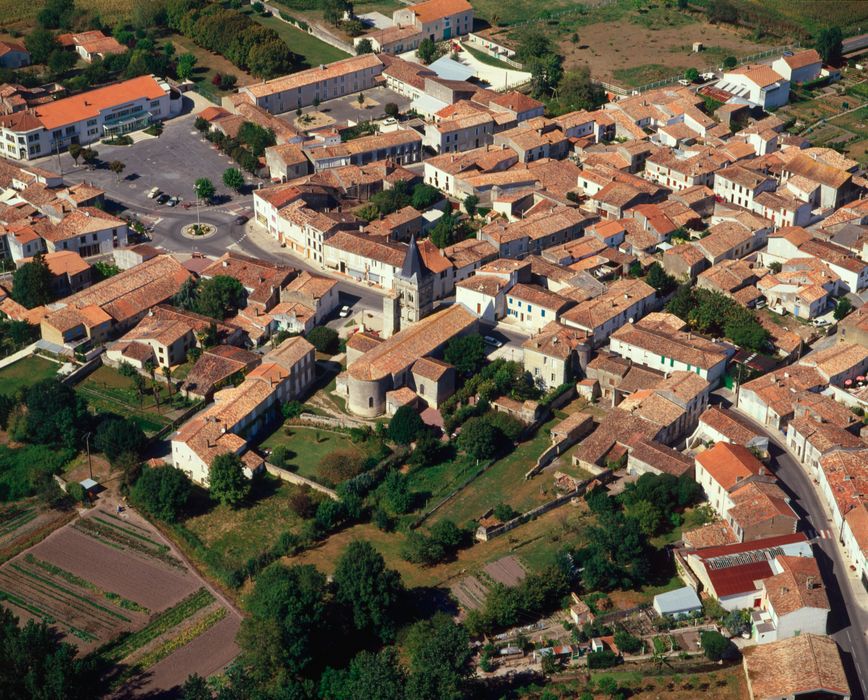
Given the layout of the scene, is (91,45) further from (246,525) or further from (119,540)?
(246,525)

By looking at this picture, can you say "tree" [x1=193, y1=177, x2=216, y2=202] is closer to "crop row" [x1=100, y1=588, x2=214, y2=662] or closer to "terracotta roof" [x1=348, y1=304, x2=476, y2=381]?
"terracotta roof" [x1=348, y1=304, x2=476, y2=381]

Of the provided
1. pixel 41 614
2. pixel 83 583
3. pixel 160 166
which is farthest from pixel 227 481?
pixel 160 166

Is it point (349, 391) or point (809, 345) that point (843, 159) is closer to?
point (809, 345)

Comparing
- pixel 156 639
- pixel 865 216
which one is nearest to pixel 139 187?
pixel 156 639

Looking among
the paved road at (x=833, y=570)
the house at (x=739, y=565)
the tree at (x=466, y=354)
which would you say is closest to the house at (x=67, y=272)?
the tree at (x=466, y=354)

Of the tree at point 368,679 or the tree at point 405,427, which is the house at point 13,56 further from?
the tree at point 368,679
